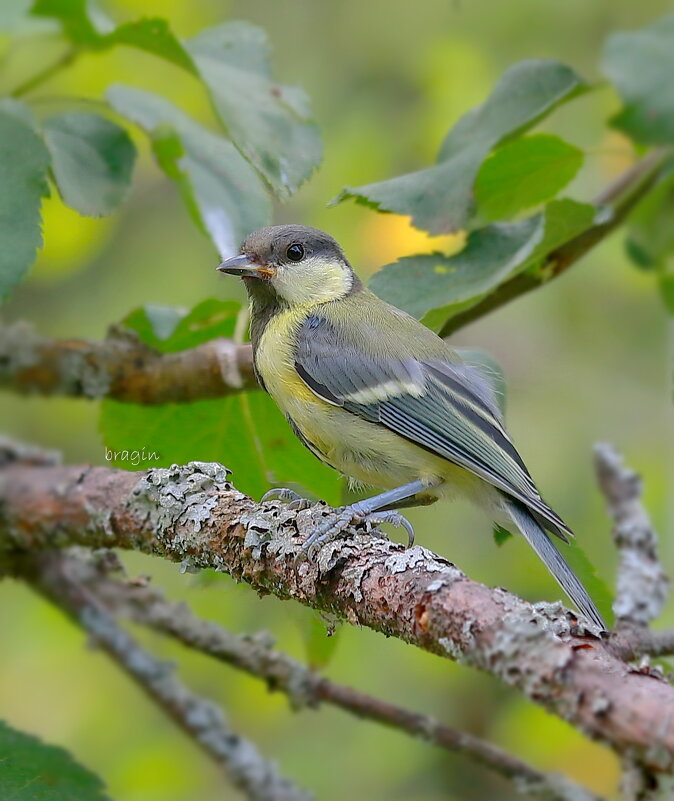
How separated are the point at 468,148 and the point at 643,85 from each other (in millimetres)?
422

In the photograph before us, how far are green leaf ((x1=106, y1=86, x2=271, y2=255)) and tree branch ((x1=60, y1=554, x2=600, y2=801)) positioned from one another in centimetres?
72

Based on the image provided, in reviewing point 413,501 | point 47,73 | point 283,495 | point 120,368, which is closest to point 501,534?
point 413,501

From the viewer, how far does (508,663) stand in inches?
35.2

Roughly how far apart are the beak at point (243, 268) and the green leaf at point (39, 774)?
0.94m

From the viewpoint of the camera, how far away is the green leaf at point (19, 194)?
4.84 ft

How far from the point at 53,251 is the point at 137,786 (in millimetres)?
1614

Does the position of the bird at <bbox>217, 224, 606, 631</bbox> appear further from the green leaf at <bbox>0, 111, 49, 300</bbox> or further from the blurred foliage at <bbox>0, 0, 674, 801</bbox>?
the green leaf at <bbox>0, 111, 49, 300</bbox>

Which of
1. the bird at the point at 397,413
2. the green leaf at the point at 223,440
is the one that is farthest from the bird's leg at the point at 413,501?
the green leaf at the point at 223,440

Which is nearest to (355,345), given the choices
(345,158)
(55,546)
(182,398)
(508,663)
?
(182,398)

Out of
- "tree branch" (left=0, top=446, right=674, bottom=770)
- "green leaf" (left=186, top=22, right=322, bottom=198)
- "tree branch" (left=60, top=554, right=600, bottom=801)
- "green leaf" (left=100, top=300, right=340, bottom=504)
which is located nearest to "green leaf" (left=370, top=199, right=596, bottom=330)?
"green leaf" (left=186, top=22, right=322, bottom=198)

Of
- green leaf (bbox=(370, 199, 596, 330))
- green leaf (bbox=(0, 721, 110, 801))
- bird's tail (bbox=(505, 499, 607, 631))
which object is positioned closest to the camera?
green leaf (bbox=(0, 721, 110, 801))

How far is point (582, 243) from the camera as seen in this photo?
1978 mm

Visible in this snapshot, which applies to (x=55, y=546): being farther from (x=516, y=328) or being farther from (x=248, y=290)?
(x=516, y=328)

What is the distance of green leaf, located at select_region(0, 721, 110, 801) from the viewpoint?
1424 mm
